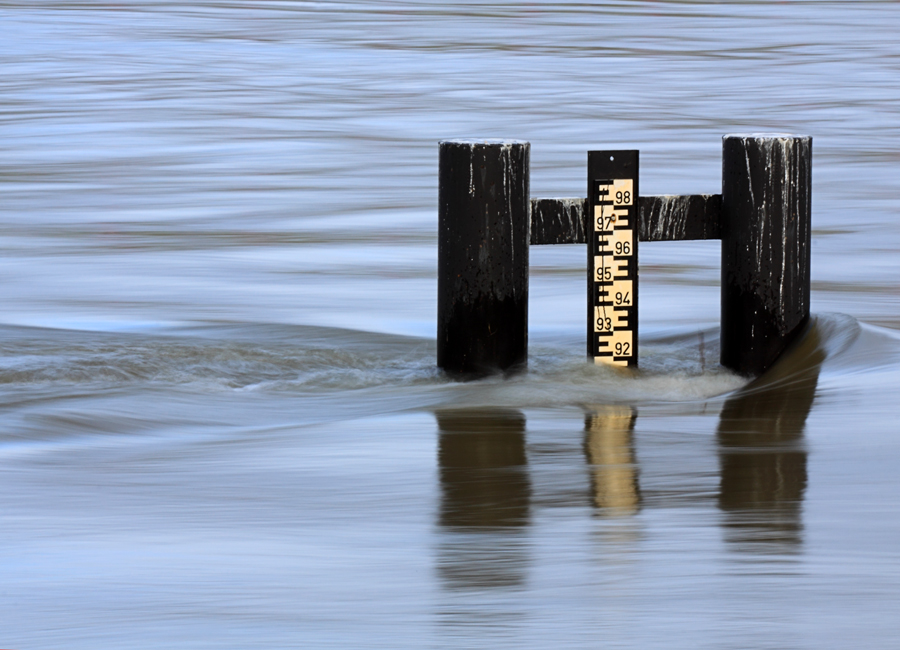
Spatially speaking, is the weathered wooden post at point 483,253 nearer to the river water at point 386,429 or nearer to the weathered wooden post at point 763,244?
the river water at point 386,429

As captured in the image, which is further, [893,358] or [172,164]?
[172,164]

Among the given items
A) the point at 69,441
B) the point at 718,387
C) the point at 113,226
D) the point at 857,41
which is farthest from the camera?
the point at 857,41

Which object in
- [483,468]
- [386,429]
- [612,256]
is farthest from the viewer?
[612,256]

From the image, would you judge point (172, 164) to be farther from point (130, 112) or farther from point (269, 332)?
point (269, 332)

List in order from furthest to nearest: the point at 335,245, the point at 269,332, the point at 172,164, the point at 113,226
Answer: the point at 172,164
the point at 113,226
the point at 335,245
the point at 269,332

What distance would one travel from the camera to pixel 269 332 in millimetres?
7398

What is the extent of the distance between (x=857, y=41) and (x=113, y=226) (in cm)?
1730

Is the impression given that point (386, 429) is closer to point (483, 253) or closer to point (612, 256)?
point (483, 253)

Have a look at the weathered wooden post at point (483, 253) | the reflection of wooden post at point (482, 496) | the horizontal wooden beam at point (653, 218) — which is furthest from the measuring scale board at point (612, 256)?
the reflection of wooden post at point (482, 496)

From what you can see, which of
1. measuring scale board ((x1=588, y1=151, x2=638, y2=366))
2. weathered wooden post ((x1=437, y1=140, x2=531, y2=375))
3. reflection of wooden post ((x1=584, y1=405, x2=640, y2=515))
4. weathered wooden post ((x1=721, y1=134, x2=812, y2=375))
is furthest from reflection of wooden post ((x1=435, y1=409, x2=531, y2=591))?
weathered wooden post ((x1=721, y1=134, x2=812, y2=375))

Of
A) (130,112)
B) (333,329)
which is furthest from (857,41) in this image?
(333,329)

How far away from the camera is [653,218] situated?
6074 mm

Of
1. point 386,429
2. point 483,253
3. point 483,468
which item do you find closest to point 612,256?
point 483,253

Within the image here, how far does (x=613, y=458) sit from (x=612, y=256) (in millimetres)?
1437
